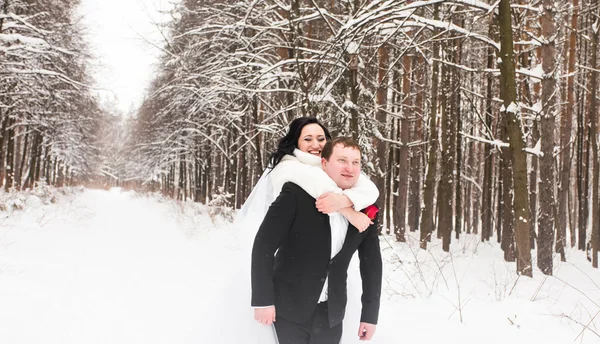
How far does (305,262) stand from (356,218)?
1.30ft

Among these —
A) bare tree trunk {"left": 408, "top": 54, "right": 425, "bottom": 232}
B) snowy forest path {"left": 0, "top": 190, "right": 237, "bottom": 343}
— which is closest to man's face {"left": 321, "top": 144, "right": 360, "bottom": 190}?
snowy forest path {"left": 0, "top": 190, "right": 237, "bottom": 343}

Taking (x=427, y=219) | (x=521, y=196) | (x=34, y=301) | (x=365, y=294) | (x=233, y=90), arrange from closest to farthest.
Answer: (x=365, y=294) < (x=34, y=301) < (x=521, y=196) < (x=233, y=90) < (x=427, y=219)

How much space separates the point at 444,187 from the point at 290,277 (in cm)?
1076

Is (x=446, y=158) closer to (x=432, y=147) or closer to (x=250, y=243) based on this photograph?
(x=432, y=147)

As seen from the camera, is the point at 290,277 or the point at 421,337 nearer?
the point at 290,277

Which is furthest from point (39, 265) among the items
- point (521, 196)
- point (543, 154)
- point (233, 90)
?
point (543, 154)

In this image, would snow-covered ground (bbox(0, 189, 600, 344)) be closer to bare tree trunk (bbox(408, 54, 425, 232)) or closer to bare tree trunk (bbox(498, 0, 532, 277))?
bare tree trunk (bbox(498, 0, 532, 277))

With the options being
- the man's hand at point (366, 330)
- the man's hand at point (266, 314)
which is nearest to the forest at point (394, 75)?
the man's hand at point (366, 330)

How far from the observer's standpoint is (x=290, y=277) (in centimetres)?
243

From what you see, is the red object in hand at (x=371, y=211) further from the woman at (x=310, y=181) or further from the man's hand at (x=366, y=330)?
the man's hand at (x=366, y=330)

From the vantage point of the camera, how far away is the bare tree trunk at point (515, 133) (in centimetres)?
604

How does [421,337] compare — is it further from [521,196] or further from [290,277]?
[521,196]

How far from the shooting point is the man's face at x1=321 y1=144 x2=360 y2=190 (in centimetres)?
248

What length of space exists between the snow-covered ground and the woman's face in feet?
3.28
